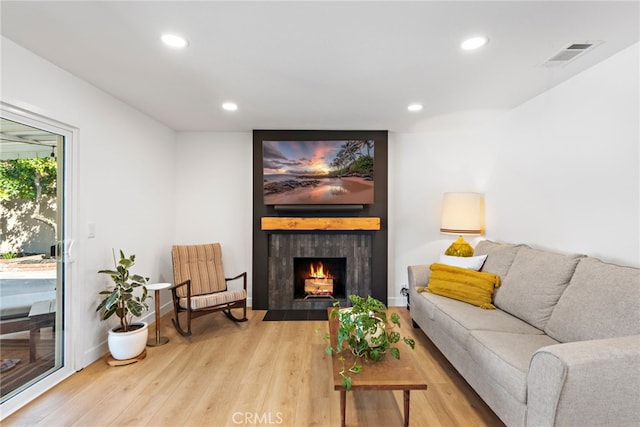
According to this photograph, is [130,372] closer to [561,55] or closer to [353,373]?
[353,373]

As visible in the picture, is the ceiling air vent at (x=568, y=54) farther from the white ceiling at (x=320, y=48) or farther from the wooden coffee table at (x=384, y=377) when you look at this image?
the wooden coffee table at (x=384, y=377)

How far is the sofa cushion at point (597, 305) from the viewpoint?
65.4 inches

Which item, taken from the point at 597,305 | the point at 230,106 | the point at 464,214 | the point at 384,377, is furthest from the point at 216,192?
the point at 597,305

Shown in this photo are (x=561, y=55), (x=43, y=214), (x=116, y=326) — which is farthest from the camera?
(x=116, y=326)

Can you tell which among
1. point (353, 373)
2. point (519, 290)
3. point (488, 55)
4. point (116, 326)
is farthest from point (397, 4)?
point (116, 326)

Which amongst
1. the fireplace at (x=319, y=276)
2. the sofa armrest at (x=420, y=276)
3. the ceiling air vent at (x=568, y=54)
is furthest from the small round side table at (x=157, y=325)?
the ceiling air vent at (x=568, y=54)

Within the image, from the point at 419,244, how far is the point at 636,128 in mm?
2512

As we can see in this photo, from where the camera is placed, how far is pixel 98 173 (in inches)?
108

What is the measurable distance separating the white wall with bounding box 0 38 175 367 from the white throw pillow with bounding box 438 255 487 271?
3.35m

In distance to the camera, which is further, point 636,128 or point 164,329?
point 164,329

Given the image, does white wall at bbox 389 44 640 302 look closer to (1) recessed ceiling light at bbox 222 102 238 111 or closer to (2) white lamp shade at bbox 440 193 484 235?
(2) white lamp shade at bbox 440 193 484 235

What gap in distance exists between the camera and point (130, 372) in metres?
2.49

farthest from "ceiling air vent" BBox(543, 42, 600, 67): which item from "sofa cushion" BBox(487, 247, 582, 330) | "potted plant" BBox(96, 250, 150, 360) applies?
"potted plant" BBox(96, 250, 150, 360)

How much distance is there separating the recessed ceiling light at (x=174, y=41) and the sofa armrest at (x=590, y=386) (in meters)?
2.63
